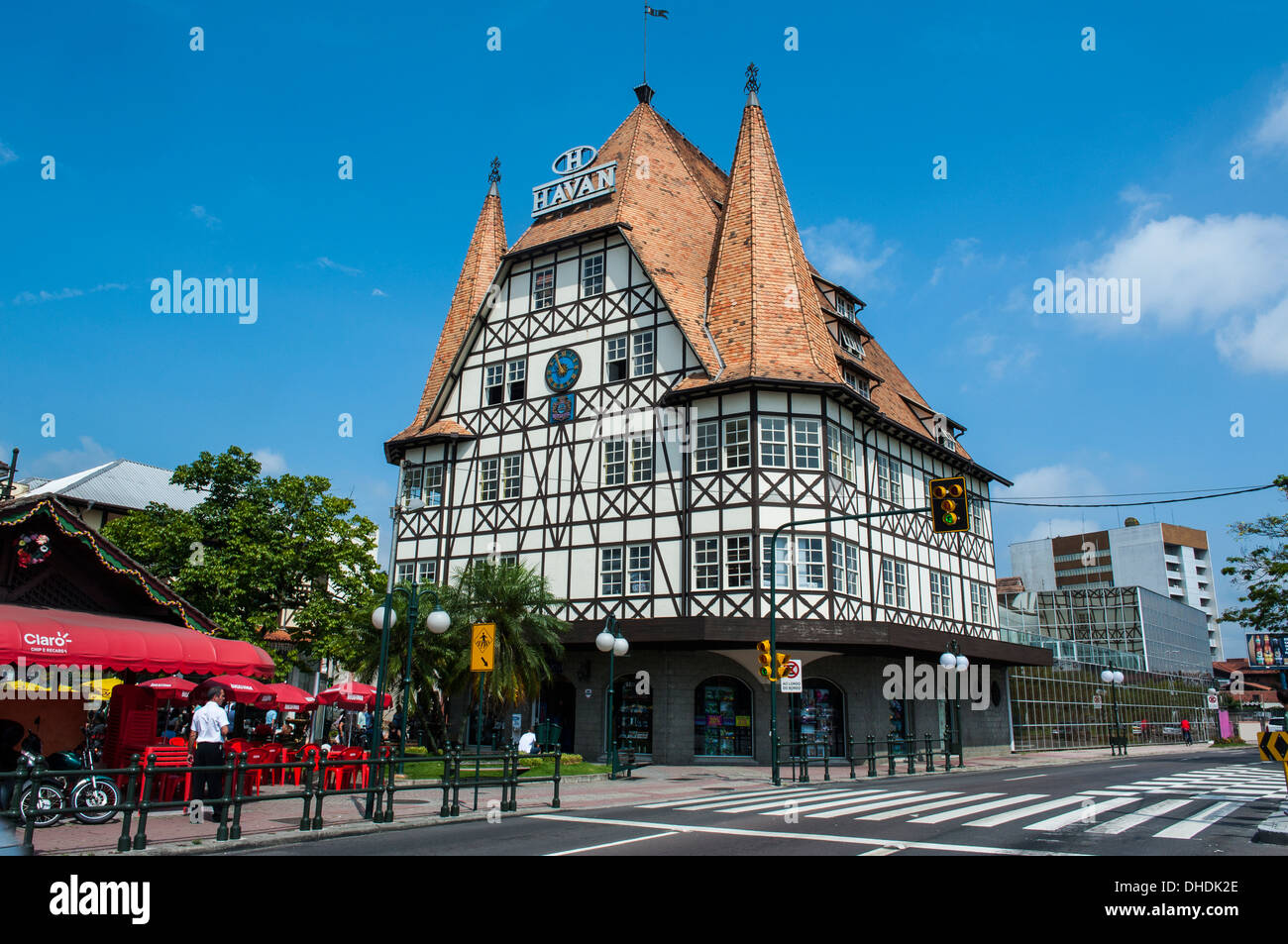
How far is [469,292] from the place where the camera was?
1710 inches

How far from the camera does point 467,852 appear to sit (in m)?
10.5

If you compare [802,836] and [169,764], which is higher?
[169,764]

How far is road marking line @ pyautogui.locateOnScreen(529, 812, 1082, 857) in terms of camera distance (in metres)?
10.2

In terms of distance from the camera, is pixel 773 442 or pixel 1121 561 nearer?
pixel 773 442

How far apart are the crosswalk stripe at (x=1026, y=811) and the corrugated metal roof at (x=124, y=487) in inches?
2088

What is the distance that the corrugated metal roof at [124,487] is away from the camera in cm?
5638

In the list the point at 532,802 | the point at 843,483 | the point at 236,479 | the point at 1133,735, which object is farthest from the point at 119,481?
the point at 1133,735

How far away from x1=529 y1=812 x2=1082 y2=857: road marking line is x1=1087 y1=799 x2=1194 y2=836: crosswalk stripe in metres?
2.76

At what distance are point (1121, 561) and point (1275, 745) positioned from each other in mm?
108315

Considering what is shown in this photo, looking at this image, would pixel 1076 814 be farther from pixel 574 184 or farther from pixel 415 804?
pixel 574 184

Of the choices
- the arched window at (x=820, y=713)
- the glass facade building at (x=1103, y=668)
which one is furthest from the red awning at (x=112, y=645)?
the glass facade building at (x=1103, y=668)

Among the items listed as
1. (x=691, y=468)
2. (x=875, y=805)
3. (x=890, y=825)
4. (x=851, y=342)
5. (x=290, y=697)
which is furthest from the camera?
(x=851, y=342)

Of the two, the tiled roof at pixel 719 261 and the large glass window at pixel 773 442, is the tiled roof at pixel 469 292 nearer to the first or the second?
the tiled roof at pixel 719 261

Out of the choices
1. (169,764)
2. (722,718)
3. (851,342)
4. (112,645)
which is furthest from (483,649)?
(851,342)
